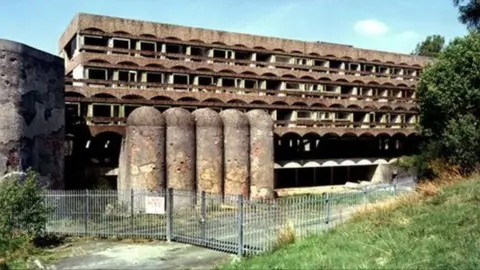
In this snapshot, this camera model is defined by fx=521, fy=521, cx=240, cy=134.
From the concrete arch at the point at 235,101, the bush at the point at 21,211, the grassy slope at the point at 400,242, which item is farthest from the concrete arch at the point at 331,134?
the bush at the point at 21,211

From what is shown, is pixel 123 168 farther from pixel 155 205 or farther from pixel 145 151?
pixel 155 205

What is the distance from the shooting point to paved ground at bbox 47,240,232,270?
15.6m

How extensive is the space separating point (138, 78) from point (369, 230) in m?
28.7

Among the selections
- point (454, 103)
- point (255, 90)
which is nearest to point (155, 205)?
point (255, 90)

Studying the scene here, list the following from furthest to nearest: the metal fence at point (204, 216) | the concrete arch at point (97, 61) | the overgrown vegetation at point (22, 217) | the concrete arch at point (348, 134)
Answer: the concrete arch at point (348, 134) → the concrete arch at point (97, 61) → the overgrown vegetation at point (22, 217) → the metal fence at point (204, 216)

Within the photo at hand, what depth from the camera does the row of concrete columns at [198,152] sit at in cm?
2969

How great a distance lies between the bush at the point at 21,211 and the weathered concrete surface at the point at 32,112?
545cm

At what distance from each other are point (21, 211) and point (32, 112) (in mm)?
7798

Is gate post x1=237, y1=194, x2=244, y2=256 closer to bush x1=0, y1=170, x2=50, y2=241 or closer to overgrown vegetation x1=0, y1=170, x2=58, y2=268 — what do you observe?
overgrown vegetation x1=0, y1=170, x2=58, y2=268

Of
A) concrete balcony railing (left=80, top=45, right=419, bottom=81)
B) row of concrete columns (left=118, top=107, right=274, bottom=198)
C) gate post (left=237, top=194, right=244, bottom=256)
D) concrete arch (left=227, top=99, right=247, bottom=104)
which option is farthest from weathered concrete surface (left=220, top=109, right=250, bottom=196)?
gate post (left=237, top=194, right=244, bottom=256)

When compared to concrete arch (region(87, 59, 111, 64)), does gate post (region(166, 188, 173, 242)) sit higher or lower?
lower

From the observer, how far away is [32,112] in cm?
2530

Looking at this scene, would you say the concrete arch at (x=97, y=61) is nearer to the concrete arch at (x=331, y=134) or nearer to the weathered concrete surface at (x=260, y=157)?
the weathered concrete surface at (x=260, y=157)

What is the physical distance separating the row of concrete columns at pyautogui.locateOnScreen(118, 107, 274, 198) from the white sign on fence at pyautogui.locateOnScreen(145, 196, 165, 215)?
913cm
